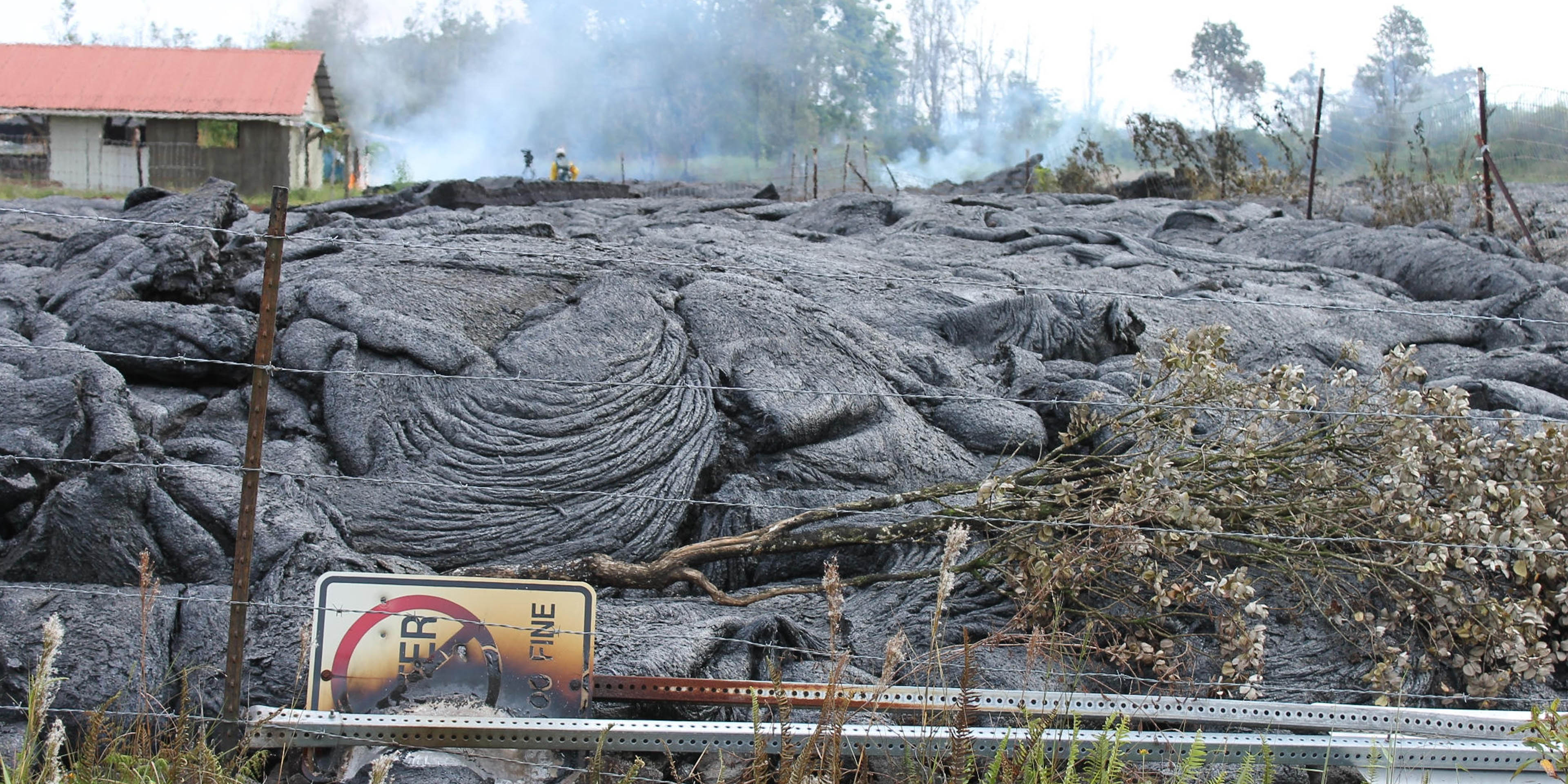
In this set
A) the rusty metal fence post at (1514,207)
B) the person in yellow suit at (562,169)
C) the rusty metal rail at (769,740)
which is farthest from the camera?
the person in yellow suit at (562,169)

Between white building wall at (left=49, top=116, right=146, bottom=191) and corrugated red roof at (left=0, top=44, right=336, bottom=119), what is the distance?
39 centimetres

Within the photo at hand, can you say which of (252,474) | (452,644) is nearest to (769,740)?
(452,644)

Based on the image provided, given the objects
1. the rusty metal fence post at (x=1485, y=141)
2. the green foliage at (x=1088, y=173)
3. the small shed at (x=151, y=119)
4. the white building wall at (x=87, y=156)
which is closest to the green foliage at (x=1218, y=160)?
the green foliage at (x=1088, y=173)

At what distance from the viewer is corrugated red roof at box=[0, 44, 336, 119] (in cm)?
2005

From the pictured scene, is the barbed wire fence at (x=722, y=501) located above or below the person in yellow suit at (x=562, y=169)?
below

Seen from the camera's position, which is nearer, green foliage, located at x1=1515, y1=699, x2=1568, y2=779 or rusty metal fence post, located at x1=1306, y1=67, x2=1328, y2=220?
green foliage, located at x1=1515, y1=699, x2=1568, y2=779

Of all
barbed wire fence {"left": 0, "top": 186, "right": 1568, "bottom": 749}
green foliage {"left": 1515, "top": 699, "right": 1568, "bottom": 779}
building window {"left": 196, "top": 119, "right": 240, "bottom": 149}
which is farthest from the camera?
building window {"left": 196, "top": 119, "right": 240, "bottom": 149}

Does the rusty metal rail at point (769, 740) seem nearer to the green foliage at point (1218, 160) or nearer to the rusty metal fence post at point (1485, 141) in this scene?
the rusty metal fence post at point (1485, 141)

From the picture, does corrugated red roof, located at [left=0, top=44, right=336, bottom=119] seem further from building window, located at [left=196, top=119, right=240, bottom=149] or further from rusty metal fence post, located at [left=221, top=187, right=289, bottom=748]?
rusty metal fence post, located at [left=221, top=187, right=289, bottom=748]

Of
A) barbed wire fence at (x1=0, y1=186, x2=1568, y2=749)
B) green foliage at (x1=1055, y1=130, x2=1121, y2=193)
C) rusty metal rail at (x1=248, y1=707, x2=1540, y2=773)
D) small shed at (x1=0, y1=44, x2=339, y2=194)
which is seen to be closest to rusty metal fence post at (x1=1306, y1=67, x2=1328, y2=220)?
green foliage at (x1=1055, y1=130, x2=1121, y2=193)

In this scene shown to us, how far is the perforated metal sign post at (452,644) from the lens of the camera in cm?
298

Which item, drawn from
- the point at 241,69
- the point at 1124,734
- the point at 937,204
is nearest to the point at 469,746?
the point at 1124,734

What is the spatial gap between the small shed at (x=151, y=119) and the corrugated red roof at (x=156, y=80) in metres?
0.02

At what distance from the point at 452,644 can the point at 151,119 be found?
68.2ft
